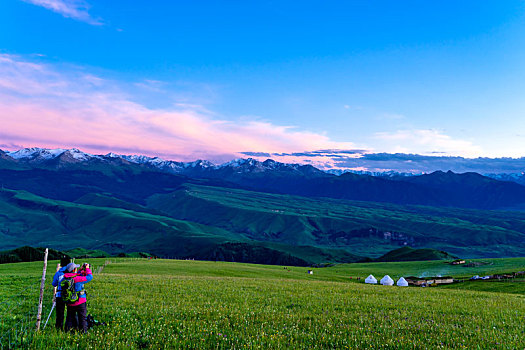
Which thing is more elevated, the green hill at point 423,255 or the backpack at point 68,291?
the backpack at point 68,291

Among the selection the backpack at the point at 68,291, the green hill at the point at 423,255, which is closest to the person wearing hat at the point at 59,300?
the backpack at the point at 68,291

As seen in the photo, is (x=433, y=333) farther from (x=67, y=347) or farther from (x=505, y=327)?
(x=67, y=347)

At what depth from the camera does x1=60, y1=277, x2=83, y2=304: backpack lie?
14094 millimetres

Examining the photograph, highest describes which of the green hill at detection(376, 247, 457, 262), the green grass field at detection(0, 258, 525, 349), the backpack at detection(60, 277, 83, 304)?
the backpack at detection(60, 277, 83, 304)

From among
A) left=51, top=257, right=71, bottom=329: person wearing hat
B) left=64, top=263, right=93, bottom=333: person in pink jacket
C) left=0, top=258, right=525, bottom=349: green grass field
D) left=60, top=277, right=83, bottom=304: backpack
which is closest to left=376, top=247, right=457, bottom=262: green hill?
left=0, top=258, right=525, bottom=349: green grass field

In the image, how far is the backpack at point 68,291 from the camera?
555 inches

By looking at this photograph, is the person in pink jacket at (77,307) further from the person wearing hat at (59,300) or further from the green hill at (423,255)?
the green hill at (423,255)

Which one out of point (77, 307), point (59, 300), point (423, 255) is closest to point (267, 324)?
point (77, 307)

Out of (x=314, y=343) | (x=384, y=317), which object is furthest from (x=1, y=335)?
(x=384, y=317)

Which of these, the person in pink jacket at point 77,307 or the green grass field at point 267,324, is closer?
the green grass field at point 267,324

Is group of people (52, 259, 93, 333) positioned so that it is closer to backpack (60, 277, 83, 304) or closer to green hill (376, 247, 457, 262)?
backpack (60, 277, 83, 304)

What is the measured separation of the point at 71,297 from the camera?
555 inches

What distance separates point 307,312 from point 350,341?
616 centimetres

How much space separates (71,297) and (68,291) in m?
0.30
